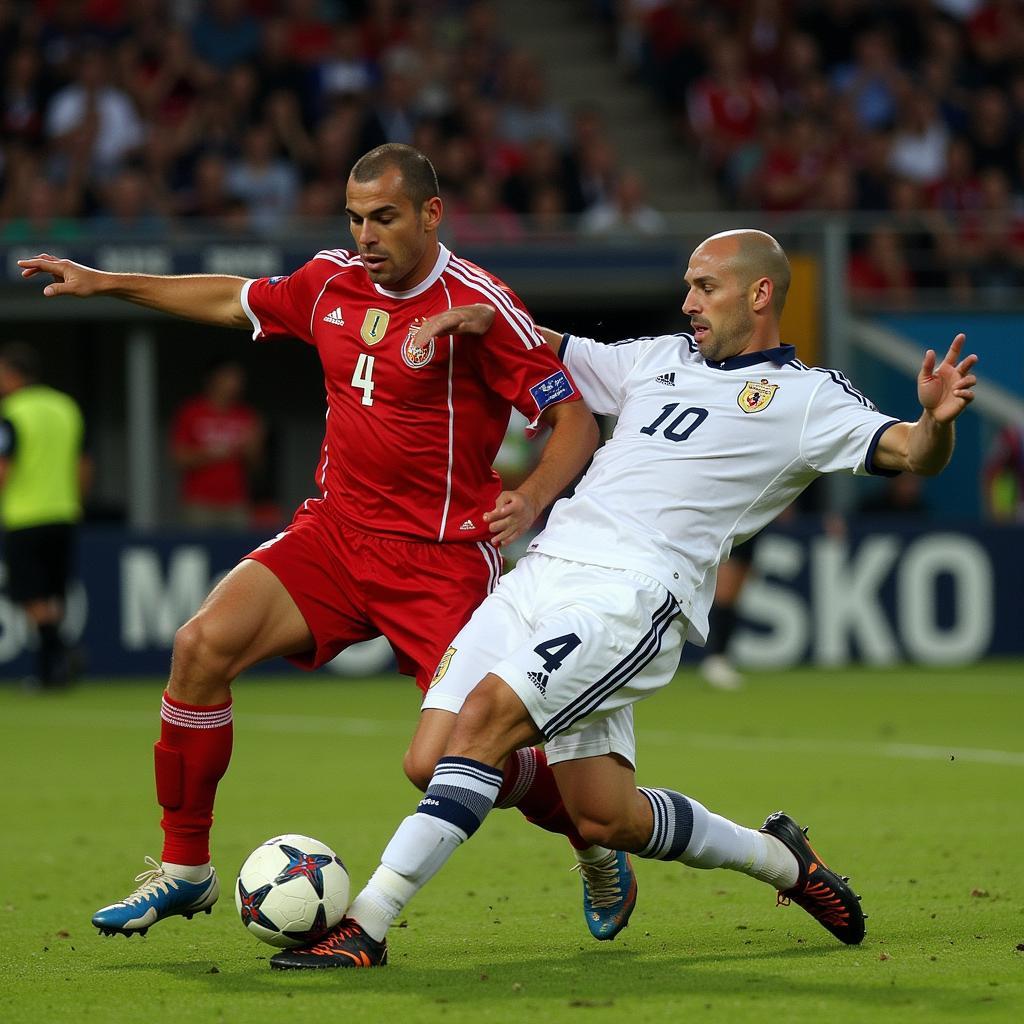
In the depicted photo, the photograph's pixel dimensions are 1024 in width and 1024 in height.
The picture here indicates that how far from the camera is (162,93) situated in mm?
16875

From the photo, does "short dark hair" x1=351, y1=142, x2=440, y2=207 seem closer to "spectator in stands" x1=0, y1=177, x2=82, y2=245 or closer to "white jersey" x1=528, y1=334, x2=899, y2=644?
"white jersey" x1=528, y1=334, x2=899, y2=644

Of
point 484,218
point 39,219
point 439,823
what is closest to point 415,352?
point 439,823

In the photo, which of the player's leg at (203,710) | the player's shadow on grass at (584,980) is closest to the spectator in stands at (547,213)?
the player's leg at (203,710)

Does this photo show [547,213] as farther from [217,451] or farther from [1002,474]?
[1002,474]

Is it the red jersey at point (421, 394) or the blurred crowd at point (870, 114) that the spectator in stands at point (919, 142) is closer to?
the blurred crowd at point (870, 114)

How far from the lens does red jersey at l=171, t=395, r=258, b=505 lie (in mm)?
15469

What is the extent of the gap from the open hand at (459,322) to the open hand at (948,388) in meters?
1.25

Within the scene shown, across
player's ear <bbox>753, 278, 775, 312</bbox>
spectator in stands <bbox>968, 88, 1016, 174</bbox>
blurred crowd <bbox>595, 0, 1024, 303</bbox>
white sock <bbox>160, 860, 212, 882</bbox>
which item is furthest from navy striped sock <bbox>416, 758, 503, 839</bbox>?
spectator in stands <bbox>968, 88, 1016, 174</bbox>

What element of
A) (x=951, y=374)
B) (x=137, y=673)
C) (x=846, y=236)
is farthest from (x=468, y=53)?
(x=951, y=374)

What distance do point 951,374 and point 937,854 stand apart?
8.59 ft

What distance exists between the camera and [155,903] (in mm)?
5418

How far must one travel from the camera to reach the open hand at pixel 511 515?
527 cm

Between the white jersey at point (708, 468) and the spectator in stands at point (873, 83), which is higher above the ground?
the spectator in stands at point (873, 83)

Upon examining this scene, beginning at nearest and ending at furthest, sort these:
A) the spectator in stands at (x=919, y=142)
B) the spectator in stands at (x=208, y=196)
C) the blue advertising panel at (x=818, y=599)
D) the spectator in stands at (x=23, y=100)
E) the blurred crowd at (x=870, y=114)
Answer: the blue advertising panel at (x=818, y=599), the spectator in stands at (x=208, y=196), the spectator in stands at (x=23, y=100), the blurred crowd at (x=870, y=114), the spectator in stands at (x=919, y=142)
